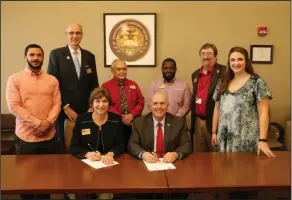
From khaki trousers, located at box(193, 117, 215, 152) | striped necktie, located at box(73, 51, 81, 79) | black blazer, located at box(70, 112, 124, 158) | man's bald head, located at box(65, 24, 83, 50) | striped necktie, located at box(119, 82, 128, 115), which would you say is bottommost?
khaki trousers, located at box(193, 117, 215, 152)

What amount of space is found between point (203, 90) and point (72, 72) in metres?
1.42

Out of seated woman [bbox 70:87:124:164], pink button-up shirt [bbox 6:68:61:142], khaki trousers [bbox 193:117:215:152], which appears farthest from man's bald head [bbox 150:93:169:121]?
khaki trousers [bbox 193:117:215:152]

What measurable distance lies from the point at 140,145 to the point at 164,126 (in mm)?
255

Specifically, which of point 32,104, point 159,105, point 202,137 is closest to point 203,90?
point 202,137

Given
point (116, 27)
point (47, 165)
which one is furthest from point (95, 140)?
point (116, 27)

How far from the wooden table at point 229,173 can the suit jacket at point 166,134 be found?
0.17 m

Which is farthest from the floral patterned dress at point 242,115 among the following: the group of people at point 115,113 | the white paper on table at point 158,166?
the white paper on table at point 158,166

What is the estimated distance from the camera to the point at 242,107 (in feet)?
9.07

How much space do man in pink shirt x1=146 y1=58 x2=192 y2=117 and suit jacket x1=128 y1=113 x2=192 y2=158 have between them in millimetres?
904

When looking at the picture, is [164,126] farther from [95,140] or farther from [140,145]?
[95,140]

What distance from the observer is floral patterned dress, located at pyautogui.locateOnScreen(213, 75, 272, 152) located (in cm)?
275

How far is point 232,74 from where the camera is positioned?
2.88 meters

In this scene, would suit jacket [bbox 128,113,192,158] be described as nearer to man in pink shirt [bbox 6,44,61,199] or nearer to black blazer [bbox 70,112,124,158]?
black blazer [bbox 70,112,124,158]

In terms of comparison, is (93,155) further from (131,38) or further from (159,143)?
(131,38)
